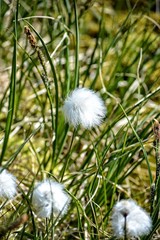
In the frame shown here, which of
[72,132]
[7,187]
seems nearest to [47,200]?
[7,187]

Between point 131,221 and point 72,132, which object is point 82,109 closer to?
point 131,221

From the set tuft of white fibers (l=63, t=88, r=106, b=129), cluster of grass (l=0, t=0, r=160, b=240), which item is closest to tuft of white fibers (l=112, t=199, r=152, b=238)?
cluster of grass (l=0, t=0, r=160, b=240)

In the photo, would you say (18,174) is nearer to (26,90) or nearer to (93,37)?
(26,90)

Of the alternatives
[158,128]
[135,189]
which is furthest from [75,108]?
[135,189]

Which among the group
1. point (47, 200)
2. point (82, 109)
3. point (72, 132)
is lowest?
point (72, 132)

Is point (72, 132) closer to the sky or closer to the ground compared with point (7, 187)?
closer to the ground

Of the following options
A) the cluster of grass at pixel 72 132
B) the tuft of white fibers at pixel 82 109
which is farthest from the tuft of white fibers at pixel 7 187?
the tuft of white fibers at pixel 82 109
